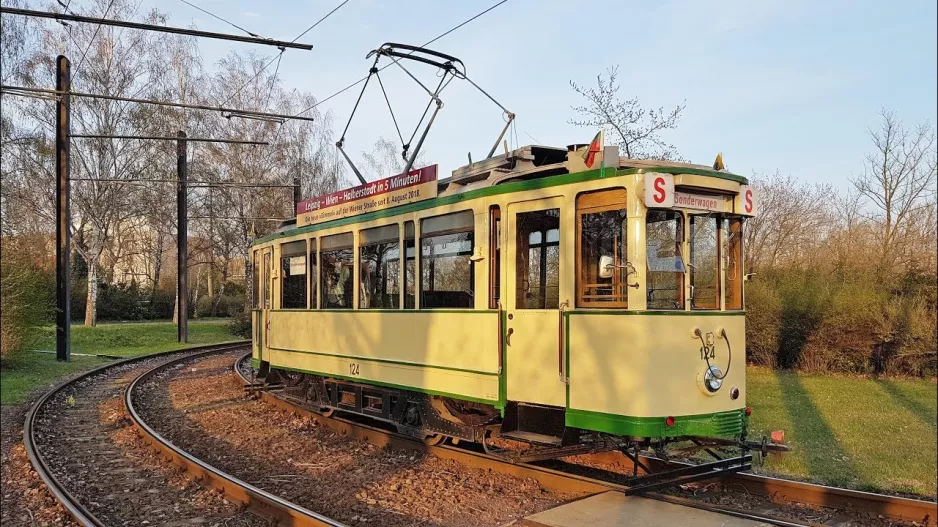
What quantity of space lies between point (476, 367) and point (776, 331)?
1195 centimetres

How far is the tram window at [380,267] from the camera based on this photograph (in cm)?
847

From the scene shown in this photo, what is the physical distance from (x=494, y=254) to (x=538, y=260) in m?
0.51

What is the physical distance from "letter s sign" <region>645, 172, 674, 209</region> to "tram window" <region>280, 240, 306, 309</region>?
249 inches

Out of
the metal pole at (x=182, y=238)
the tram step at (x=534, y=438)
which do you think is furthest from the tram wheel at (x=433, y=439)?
the metal pole at (x=182, y=238)

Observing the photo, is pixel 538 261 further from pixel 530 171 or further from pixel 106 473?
pixel 106 473

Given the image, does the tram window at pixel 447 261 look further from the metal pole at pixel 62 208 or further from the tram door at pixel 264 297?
the metal pole at pixel 62 208

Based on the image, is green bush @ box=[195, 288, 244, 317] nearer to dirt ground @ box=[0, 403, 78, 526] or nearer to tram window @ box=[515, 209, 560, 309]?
dirt ground @ box=[0, 403, 78, 526]

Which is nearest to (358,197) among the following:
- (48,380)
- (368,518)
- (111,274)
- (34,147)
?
(368,518)

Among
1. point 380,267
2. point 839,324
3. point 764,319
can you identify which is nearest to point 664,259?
point 380,267

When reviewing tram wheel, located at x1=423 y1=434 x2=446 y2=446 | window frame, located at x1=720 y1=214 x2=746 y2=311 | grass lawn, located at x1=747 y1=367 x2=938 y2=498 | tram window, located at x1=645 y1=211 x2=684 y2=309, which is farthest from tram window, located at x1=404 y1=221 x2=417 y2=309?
grass lawn, located at x1=747 y1=367 x2=938 y2=498

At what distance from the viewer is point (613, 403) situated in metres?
5.93

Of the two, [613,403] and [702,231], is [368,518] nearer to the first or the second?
[613,403]

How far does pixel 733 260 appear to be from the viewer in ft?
21.5

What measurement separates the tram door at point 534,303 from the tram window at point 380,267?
2039 millimetres
